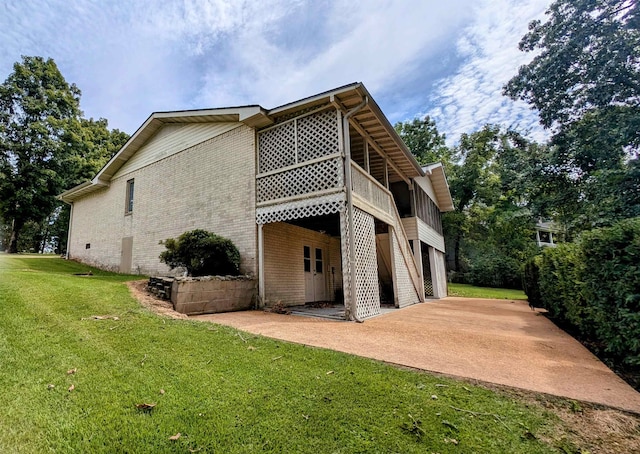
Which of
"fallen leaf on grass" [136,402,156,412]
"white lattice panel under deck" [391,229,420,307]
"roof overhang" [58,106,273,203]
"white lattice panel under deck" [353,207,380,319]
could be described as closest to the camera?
"fallen leaf on grass" [136,402,156,412]

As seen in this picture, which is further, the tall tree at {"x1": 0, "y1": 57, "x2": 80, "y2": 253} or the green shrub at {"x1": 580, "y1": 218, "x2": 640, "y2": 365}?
the tall tree at {"x1": 0, "y1": 57, "x2": 80, "y2": 253}

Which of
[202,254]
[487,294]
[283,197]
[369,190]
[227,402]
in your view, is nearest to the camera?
[227,402]

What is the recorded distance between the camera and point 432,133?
102 feet

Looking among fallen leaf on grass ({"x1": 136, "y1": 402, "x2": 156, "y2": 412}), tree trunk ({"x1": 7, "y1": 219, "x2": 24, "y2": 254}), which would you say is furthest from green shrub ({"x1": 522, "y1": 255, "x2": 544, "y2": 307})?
tree trunk ({"x1": 7, "y1": 219, "x2": 24, "y2": 254})

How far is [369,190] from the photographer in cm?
901

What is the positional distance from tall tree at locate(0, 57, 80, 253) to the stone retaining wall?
57.1ft

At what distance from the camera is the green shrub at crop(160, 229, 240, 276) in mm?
7969

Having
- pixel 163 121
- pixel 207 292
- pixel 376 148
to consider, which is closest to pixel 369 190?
pixel 376 148

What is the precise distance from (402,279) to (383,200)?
9.65 ft

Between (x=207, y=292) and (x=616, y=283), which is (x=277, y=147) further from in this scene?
(x=616, y=283)

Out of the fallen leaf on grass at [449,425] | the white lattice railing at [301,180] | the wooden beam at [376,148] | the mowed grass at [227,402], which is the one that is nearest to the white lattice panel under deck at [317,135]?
the white lattice railing at [301,180]

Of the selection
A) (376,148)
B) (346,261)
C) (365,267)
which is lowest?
(365,267)

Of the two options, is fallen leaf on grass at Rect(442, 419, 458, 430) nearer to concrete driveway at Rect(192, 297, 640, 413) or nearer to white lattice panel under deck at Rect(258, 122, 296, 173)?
concrete driveway at Rect(192, 297, 640, 413)

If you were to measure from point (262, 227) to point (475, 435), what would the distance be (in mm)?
7443
